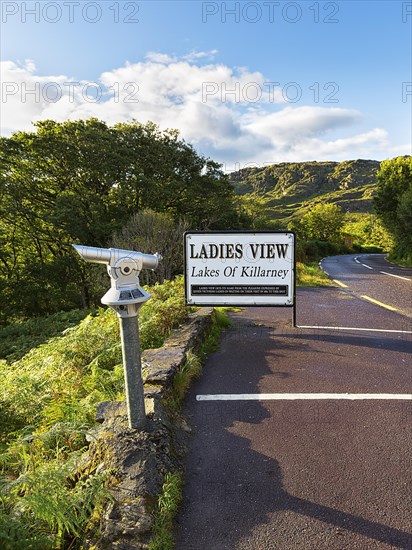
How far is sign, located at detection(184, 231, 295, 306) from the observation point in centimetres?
632

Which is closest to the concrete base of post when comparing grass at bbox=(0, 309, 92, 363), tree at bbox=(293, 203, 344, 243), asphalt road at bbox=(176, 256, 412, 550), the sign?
asphalt road at bbox=(176, 256, 412, 550)

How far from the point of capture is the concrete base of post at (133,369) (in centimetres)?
257

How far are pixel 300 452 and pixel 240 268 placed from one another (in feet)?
12.5

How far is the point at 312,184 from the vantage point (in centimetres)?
17475

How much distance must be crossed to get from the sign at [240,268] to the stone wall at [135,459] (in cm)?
267

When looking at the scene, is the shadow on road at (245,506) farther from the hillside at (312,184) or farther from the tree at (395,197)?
the hillside at (312,184)

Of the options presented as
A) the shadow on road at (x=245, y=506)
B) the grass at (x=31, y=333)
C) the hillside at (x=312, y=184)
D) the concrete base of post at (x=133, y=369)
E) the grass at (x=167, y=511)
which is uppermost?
the hillside at (x=312, y=184)

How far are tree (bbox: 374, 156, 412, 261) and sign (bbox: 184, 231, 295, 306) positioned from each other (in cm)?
2511

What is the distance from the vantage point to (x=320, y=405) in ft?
12.2

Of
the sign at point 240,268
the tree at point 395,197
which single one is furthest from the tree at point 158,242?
the tree at point 395,197

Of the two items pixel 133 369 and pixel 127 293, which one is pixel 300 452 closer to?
pixel 133 369

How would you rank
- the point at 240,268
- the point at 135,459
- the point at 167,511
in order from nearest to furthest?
the point at 167,511
the point at 135,459
the point at 240,268

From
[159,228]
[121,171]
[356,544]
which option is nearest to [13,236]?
[121,171]

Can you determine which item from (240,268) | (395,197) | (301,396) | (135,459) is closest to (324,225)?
(395,197)
